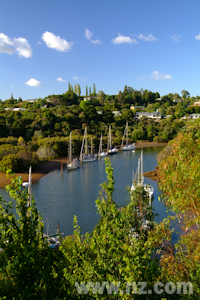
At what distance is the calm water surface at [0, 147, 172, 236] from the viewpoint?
17.5 metres

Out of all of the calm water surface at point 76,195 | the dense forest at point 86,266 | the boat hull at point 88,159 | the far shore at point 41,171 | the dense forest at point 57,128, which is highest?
the dense forest at point 57,128

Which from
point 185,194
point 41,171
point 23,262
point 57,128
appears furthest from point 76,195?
point 57,128

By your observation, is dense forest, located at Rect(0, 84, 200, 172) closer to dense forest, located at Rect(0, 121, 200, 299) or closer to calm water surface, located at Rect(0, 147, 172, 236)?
calm water surface, located at Rect(0, 147, 172, 236)

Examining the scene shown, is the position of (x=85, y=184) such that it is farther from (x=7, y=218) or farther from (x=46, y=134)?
(x=46, y=134)

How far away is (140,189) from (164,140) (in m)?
58.8

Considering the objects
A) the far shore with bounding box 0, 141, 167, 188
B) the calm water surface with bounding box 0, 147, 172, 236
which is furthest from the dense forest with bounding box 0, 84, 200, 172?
the calm water surface with bounding box 0, 147, 172, 236

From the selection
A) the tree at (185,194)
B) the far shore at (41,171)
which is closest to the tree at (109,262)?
the tree at (185,194)

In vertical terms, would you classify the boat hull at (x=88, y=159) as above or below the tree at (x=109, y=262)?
below

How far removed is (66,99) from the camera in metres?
92.8

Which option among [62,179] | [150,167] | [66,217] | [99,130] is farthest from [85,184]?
[99,130]

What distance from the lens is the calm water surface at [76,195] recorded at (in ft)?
57.5

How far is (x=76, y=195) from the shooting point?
24.1 meters

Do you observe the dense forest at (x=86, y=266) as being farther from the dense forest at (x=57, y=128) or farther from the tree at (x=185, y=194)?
the dense forest at (x=57, y=128)

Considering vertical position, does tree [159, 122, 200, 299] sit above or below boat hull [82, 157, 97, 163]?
above
